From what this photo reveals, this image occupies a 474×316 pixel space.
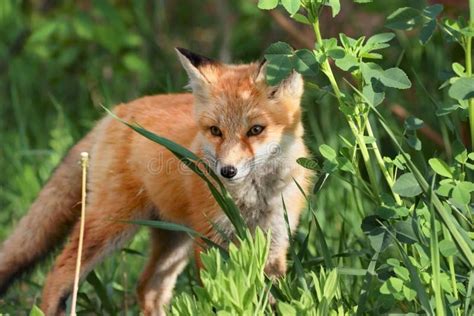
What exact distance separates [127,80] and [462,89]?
5873 mm

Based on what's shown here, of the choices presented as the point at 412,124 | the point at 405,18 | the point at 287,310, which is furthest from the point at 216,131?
the point at 287,310

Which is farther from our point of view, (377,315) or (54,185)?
(54,185)

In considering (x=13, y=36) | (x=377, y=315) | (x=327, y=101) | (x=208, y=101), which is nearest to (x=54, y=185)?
(x=208, y=101)

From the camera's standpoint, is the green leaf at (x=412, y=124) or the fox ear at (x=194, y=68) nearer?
the green leaf at (x=412, y=124)

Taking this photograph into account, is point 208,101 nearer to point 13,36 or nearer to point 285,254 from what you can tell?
point 285,254

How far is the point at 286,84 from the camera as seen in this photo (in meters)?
4.54

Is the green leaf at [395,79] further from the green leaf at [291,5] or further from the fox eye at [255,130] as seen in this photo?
the fox eye at [255,130]

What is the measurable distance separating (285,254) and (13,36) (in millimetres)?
4517

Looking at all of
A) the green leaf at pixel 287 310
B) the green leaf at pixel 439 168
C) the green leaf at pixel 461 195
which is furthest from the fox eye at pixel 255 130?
the green leaf at pixel 287 310

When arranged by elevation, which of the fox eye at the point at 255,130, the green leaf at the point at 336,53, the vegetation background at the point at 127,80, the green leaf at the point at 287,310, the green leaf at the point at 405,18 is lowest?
the vegetation background at the point at 127,80

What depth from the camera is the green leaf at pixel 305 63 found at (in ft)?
11.3

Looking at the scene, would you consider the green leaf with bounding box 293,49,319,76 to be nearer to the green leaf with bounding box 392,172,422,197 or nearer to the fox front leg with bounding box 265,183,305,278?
the green leaf with bounding box 392,172,422,197

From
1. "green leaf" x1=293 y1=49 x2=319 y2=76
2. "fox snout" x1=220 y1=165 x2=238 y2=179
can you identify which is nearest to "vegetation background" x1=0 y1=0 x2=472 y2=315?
"fox snout" x1=220 y1=165 x2=238 y2=179

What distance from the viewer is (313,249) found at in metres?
4.88
